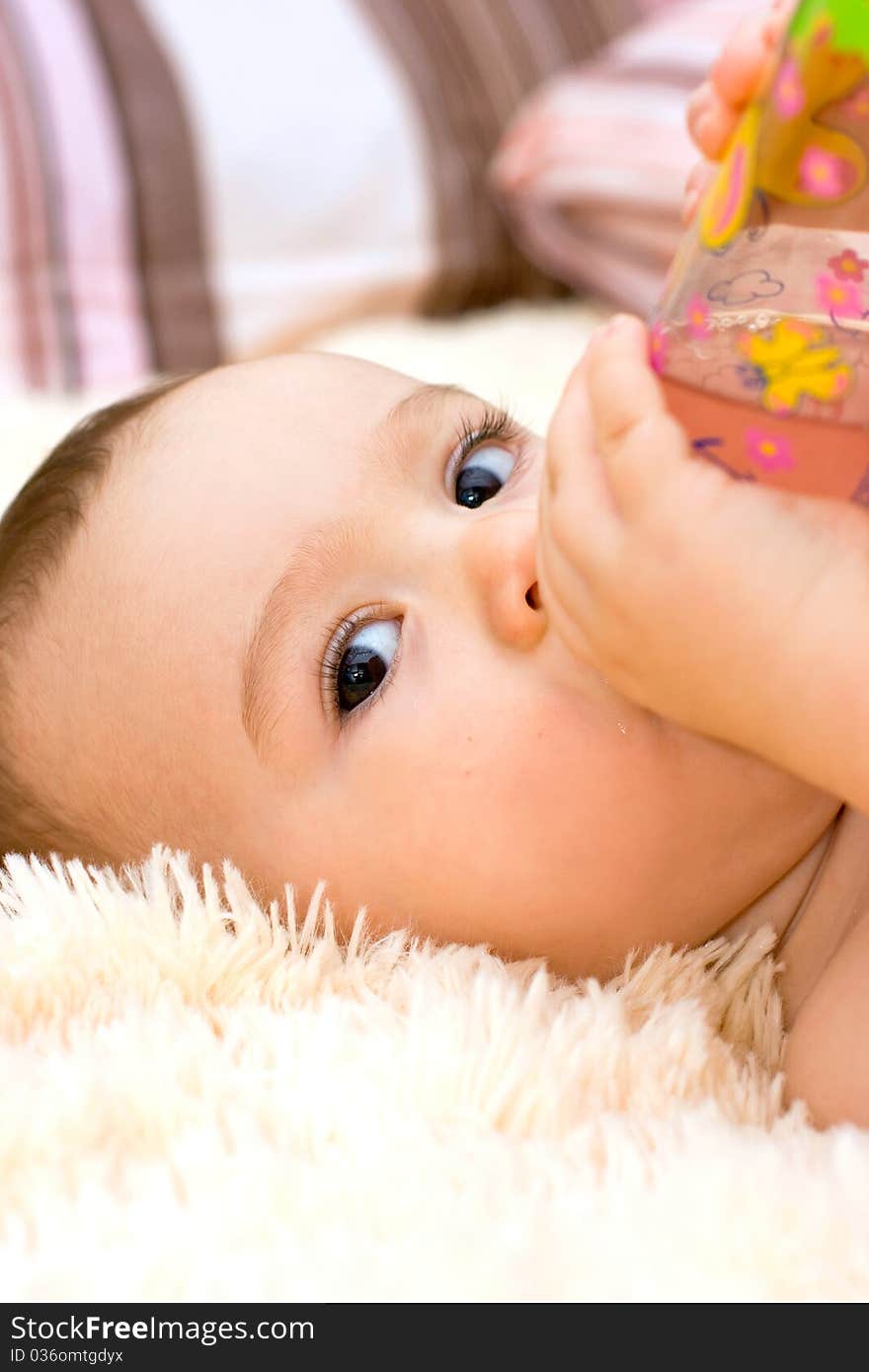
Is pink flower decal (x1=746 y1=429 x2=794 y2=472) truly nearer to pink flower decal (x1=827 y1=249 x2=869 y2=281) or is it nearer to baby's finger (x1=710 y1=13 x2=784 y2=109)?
pink flower decal (x1=827 y1=249 x2=869 y2=281)

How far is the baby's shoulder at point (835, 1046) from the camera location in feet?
2.43

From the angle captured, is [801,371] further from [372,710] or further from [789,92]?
[372,710]

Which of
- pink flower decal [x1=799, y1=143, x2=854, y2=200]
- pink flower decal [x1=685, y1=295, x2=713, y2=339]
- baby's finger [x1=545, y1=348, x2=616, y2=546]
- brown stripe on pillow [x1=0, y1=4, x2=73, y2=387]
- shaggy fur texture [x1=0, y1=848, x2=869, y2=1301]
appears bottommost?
shaggy fur texture [x1=0, y1=848, x2=869, y2=1301]

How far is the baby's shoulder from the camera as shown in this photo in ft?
2.43

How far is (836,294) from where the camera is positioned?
25.6 inches

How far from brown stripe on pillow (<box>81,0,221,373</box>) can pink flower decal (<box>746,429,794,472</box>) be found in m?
1.51

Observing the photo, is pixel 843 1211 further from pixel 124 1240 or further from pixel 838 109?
pixel 838 109

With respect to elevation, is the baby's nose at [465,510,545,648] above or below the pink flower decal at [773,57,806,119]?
below

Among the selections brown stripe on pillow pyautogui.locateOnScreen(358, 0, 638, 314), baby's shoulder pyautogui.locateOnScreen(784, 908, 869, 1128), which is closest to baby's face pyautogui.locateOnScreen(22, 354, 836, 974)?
baby's shoulder pyautogui.locateOnScreen(784, 908, 869, 1128)

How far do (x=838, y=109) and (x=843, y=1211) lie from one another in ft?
1.60

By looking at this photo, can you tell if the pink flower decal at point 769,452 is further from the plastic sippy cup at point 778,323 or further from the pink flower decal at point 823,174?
the pink flower decal at point 823,174

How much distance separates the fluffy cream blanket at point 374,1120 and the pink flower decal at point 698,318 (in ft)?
1.21

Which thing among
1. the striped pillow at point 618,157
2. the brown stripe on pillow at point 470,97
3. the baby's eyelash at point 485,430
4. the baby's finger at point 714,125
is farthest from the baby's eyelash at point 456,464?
the brown stripe on pillow at point 470,97
